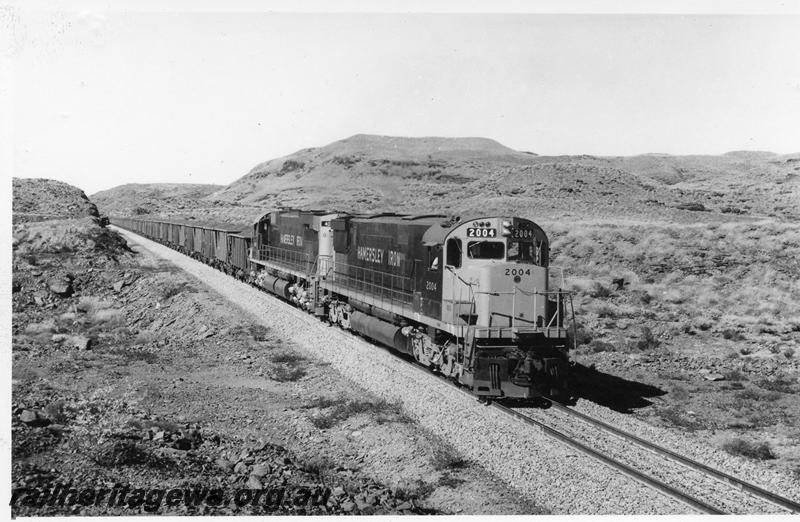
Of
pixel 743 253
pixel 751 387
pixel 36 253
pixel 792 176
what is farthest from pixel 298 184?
pixel 751 387

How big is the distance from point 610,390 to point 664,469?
5.38m

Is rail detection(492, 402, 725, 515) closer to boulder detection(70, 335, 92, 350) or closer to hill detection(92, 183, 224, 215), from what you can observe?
boulder detection(70, 335, 92, 350)

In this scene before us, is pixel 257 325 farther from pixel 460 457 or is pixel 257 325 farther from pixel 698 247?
pixel 698 247

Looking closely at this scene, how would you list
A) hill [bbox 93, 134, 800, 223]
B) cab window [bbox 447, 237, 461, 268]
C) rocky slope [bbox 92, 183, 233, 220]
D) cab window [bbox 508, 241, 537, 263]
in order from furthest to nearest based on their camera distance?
rocky slope [bbox 92, 183, 233, 220] → hill [bbox 93, 134, 800, 223] → cab window [bbox 447, 237, 461, 268] → cab window [bbox 508, 241, 537, 263]

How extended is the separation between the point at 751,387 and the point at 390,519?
464 inches

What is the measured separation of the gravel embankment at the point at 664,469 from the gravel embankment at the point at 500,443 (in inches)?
25.2

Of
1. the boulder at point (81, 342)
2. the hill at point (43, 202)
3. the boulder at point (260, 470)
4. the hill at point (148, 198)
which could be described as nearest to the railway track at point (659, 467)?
the boulder at point (260, 470)

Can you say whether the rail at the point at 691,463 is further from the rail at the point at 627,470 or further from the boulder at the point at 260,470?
the boulder at the point at 260,470

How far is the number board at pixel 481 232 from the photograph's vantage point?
1355cm

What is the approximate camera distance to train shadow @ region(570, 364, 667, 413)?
14.1 metres

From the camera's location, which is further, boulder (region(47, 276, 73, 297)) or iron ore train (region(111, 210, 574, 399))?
boulder (region(47, 276, 73, 297))

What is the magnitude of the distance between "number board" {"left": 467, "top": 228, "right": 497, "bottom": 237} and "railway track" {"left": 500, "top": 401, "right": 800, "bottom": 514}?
11.3 ft

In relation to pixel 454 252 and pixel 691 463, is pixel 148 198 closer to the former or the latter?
pixel 454 252

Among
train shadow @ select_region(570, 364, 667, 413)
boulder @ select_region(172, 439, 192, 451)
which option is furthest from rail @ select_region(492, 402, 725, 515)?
boulder @ select_region(172, 439, 192, 451)
